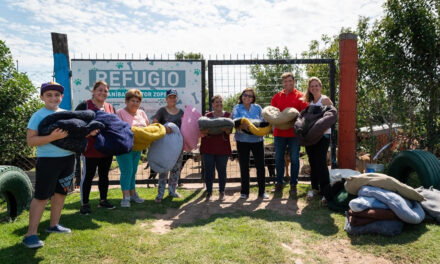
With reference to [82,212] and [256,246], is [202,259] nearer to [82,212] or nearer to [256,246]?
[256,246]

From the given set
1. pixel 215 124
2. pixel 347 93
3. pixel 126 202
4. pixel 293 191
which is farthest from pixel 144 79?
pixel 347 93

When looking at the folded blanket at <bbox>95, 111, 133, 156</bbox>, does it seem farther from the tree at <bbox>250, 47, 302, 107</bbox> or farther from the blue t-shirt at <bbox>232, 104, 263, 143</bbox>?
the tree at <bbox>250, 47, 302, 107</bbox>

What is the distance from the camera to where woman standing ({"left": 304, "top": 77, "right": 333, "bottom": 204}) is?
13.9ft

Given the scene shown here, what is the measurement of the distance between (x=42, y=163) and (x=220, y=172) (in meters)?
2.56

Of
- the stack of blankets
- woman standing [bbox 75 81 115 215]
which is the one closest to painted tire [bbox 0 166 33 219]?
woman standing [bbox 75 81 115 215]

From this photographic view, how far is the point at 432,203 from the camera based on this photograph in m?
3.60

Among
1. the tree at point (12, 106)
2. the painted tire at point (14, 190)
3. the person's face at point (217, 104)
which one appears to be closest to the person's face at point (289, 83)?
the person's face at point (217, 104)

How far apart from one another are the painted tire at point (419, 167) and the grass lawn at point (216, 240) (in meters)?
0.95

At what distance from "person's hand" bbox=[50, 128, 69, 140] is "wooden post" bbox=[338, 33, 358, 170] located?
429 cm

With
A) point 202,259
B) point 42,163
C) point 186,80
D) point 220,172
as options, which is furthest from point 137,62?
point 202,259

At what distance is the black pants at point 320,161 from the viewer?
4.24m

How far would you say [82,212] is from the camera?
12.8ft

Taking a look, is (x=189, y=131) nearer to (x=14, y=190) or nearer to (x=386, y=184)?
(x=14, y=190)

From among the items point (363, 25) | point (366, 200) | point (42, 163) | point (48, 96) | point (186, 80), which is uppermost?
point (363, 25)
